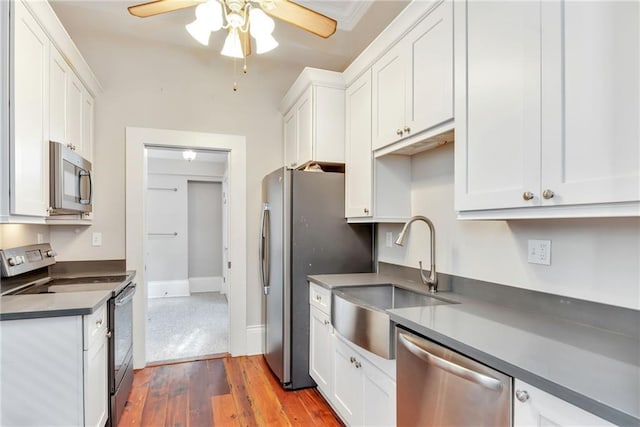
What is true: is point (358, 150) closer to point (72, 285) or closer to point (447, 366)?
point (447, 366)

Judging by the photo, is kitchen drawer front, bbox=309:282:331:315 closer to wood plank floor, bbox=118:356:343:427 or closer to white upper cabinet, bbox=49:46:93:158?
wood plank floor, bbox=118:356:343:427

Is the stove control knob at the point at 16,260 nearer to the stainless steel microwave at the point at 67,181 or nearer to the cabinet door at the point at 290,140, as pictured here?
the stainless steel microwave at the point at 67,181

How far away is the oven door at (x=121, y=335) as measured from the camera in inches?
84.0

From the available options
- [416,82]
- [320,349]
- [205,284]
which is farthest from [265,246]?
[205,284]

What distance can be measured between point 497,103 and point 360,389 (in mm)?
1564

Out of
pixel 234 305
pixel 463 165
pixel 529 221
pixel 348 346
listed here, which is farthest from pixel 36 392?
pixel 529 221

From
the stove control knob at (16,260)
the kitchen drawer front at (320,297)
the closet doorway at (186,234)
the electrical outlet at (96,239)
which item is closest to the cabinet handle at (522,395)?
the kitchen drawer front at (320,297)

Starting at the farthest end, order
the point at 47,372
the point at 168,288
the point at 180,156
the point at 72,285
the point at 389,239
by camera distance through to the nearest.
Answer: the point at 168,288 < the point at 180,156 < the point at 389,239 < the point at 72,285 < the point at 47,372

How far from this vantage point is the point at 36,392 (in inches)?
62.2

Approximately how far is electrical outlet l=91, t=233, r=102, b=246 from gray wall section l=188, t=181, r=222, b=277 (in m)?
3.34

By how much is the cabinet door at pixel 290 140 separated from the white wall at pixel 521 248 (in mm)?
1222

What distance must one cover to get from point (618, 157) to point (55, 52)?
2.84 meters

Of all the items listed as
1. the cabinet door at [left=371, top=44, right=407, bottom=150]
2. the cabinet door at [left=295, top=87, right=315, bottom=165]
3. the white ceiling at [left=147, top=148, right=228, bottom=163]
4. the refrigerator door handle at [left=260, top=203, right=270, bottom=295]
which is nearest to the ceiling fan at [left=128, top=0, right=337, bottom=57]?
the cabinet door at [left=371, top=44, right=407, bottom=150]

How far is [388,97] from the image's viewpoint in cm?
214
